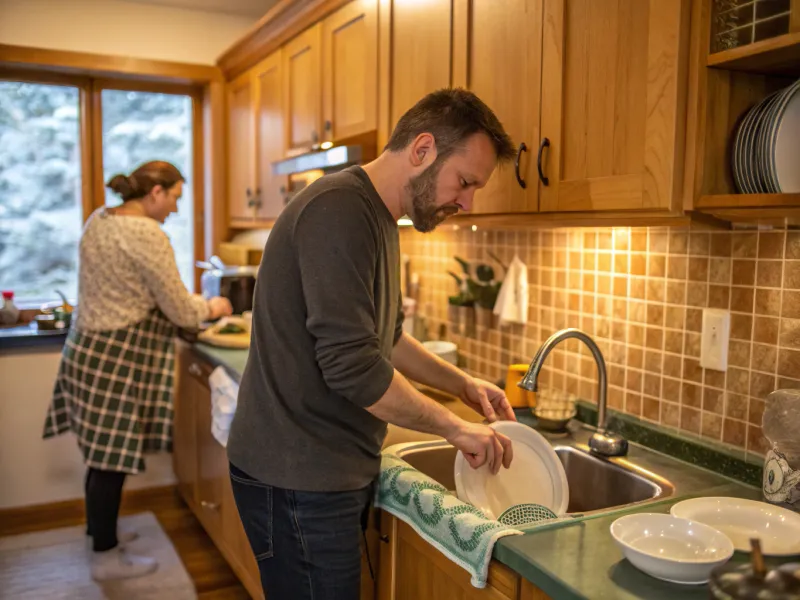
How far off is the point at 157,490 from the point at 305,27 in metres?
2.35

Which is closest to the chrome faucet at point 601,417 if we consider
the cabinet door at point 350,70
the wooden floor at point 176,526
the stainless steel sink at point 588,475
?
the stainless steel sink at point 588,475

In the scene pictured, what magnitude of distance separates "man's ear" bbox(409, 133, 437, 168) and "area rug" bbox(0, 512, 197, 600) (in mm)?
2046

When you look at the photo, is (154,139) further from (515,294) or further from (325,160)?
(515,294)

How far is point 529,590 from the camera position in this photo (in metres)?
1.19

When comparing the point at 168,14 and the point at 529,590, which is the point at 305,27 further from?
the point at 529,590

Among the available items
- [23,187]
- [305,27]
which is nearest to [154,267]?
[305,27]

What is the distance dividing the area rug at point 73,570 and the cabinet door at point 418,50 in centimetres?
194

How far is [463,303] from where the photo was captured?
2471 mm

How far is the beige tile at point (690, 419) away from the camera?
166 centimetres

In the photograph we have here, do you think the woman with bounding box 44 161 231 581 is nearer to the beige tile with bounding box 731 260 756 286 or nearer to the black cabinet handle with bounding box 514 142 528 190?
the black cabinet handle with bounding box 514 142 528 190

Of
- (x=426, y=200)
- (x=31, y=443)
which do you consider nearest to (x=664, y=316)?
(x=426, y=200)

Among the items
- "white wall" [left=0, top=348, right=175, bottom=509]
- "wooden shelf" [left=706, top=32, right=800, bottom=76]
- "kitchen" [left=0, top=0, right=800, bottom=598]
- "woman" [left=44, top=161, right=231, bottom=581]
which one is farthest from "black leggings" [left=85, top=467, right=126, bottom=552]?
"wooden shelf" [left=706, top=32, right=800, bottom=76]

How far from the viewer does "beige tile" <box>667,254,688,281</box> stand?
5.53ft

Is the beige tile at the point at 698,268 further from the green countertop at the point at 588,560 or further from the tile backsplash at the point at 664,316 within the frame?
the green countertop at the point at 588,560
